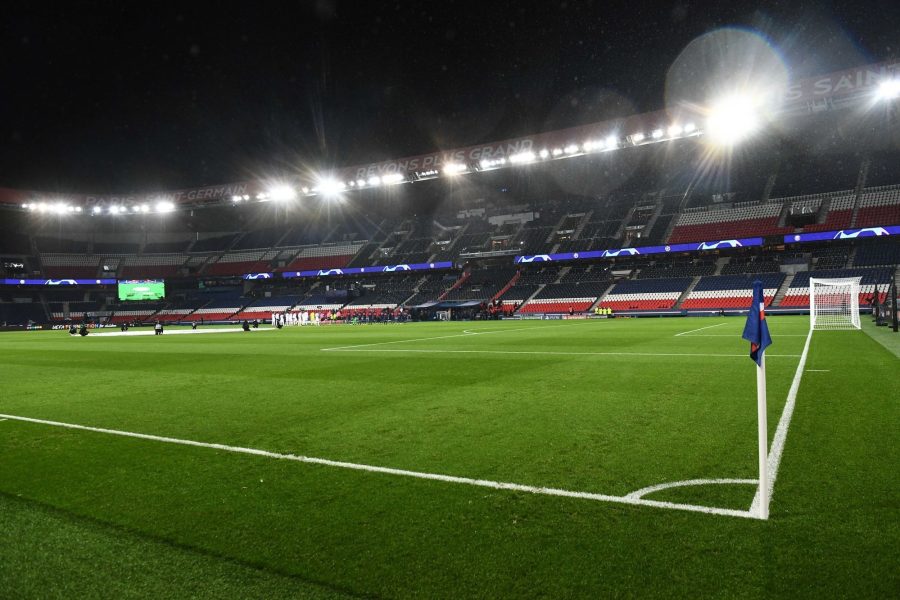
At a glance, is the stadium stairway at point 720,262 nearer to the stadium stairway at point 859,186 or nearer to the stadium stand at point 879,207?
the stadium stairway at point 859,186

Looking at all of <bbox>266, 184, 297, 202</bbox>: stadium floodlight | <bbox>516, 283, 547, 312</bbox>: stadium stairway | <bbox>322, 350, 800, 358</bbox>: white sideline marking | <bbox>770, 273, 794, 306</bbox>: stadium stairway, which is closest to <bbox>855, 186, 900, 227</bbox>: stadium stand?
<bbox>770, 273, 794, 306</bbox>: stadium stairway

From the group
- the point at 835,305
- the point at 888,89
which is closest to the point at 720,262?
the point at 835,305

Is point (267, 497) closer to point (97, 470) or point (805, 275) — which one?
point (97, 470)

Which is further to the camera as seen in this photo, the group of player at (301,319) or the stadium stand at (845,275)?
the group of player at (301,319)

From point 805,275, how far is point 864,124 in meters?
12.1

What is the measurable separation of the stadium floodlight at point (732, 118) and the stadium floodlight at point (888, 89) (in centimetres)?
650

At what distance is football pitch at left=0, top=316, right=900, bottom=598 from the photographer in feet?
9.60

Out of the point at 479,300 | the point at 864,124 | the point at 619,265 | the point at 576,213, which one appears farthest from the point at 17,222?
the point at 864,124

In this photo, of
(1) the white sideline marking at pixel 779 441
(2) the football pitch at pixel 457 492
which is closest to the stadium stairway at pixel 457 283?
(2) the football pitch at pixel 457 492

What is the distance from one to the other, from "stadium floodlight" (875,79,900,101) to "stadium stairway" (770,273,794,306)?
50.9ft

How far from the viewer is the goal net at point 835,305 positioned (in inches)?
920

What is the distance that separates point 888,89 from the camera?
32250mm

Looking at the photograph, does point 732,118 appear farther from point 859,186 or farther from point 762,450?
point 762,450

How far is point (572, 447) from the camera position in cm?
549
